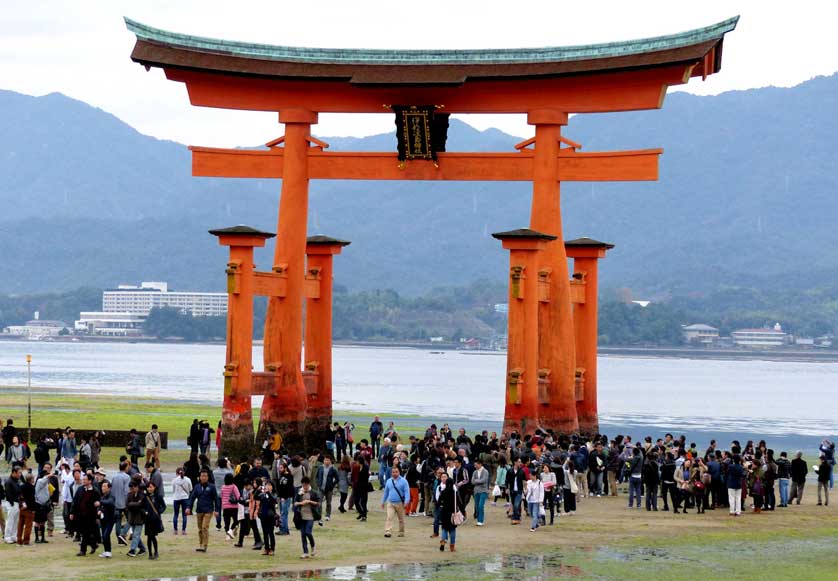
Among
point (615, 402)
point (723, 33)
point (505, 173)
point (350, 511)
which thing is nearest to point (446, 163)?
point (505, 173)

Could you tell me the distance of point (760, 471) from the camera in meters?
29.8

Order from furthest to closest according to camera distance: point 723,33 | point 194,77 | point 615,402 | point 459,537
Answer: point 615,402 → point 194,77 → point 723,33 → point 459,537

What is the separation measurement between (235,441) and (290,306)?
4.61 metres

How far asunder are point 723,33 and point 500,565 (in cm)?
2115

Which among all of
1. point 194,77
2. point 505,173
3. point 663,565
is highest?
point 194,77

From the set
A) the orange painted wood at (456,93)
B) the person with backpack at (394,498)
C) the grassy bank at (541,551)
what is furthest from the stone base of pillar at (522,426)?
the person with backpack at (394,498)

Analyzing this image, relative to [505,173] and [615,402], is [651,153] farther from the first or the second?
[615,402]

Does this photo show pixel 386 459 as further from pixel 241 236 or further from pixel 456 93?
pixel 456 93

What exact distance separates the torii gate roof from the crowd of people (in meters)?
10.2

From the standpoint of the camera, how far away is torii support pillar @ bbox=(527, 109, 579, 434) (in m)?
40.6

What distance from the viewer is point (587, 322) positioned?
1770 inches

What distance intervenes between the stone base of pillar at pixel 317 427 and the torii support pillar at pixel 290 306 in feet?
3.53

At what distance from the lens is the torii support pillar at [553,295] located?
40594mm

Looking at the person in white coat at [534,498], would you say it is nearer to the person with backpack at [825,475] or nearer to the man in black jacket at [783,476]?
the man in black jacket at [783,476]
